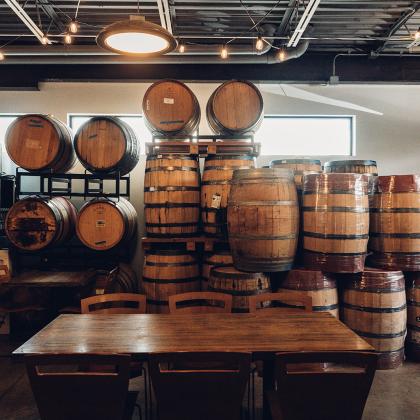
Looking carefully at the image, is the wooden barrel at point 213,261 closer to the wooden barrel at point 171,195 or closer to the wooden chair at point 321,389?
the wooden barrel at point 171,195

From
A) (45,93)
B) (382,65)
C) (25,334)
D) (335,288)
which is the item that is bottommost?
(25,334)

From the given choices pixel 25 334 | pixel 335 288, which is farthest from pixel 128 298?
pixel 25 334

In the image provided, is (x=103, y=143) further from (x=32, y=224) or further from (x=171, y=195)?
(x=32, y=224)

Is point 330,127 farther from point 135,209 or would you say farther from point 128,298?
point 128,298

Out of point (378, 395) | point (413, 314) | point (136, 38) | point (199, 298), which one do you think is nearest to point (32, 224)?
point (199, 298)

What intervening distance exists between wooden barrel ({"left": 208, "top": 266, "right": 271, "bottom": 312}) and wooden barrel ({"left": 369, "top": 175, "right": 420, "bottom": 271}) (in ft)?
4.43

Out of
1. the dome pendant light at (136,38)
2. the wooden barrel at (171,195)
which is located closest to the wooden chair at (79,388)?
the dome pendant light at (136,38)

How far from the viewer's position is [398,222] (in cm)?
368

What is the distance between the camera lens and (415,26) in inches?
189

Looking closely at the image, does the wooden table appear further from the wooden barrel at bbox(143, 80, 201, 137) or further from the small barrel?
the wooden barrel at bbox(143, 80, 201, 137)

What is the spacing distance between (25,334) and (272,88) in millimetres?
4688

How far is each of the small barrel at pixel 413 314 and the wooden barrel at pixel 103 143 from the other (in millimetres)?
3331

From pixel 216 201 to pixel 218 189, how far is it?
131 mm

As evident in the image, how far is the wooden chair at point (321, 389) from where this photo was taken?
62.7 inches
